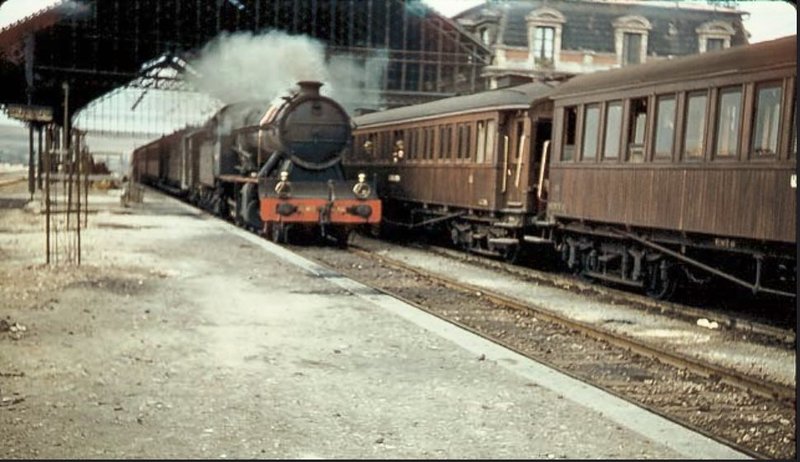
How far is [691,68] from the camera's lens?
10.2m

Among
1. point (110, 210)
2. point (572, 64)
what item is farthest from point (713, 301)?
point (110, 210)

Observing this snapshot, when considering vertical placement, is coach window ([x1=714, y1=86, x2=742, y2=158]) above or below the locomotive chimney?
below

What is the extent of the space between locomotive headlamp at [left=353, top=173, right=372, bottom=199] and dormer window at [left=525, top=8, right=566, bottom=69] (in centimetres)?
451

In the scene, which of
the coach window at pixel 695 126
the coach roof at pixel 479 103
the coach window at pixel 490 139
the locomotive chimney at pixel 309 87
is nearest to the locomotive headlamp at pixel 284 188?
the locomotive chimney at pixel 309 87

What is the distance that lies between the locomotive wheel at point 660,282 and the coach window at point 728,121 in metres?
2.20

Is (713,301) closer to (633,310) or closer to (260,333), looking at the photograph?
(633,310)

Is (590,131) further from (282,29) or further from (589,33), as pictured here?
(282,29)

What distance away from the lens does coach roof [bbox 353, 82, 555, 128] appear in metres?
14.8

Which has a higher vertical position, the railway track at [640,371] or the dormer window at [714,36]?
the dormer window at [714,36]

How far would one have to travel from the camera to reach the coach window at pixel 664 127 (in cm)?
1055

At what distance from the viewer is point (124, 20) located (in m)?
19.2

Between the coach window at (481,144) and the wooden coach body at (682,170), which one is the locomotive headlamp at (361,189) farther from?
the wooden coach body at (682,170)

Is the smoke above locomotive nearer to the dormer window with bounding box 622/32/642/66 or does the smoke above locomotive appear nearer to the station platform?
the dormer window with bounding box 622/32/642/66

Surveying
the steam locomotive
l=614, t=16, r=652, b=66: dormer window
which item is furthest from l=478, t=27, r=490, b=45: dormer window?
l=614, t=16, r=652, b=66: dormer window
